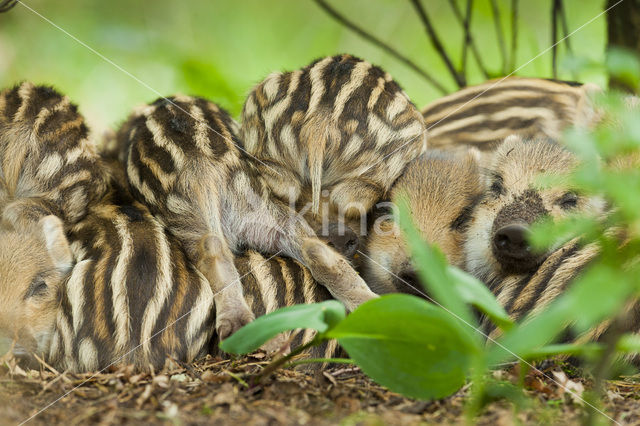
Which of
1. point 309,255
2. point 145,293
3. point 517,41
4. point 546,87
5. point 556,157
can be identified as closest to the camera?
point 145,293

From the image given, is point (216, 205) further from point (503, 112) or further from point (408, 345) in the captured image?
point (503, 112)

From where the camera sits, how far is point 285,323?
1.62 metres

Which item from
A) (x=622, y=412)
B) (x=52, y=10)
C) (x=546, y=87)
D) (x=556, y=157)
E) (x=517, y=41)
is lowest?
(x=622, y=412)

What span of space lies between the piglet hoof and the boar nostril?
2.82ft

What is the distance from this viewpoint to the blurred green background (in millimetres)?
3760

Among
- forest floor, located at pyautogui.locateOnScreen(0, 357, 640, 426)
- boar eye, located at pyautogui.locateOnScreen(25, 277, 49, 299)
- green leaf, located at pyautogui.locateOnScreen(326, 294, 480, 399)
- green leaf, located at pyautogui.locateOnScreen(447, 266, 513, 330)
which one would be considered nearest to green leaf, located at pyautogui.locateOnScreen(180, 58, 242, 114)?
boar eye, located at pyautogui.locateOnScreen(25, 277, 49, 299)

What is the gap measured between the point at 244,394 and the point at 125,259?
→ 0.68 metres

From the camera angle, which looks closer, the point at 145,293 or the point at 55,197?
the point at 145,293

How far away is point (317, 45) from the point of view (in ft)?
13.2

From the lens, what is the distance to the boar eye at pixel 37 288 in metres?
2.26

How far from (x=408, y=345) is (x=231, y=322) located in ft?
2.41

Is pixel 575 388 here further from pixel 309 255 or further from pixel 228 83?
pixel 228 83

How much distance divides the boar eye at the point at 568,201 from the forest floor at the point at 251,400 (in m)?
0.72

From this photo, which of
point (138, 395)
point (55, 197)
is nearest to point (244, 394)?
point (138, 395)
